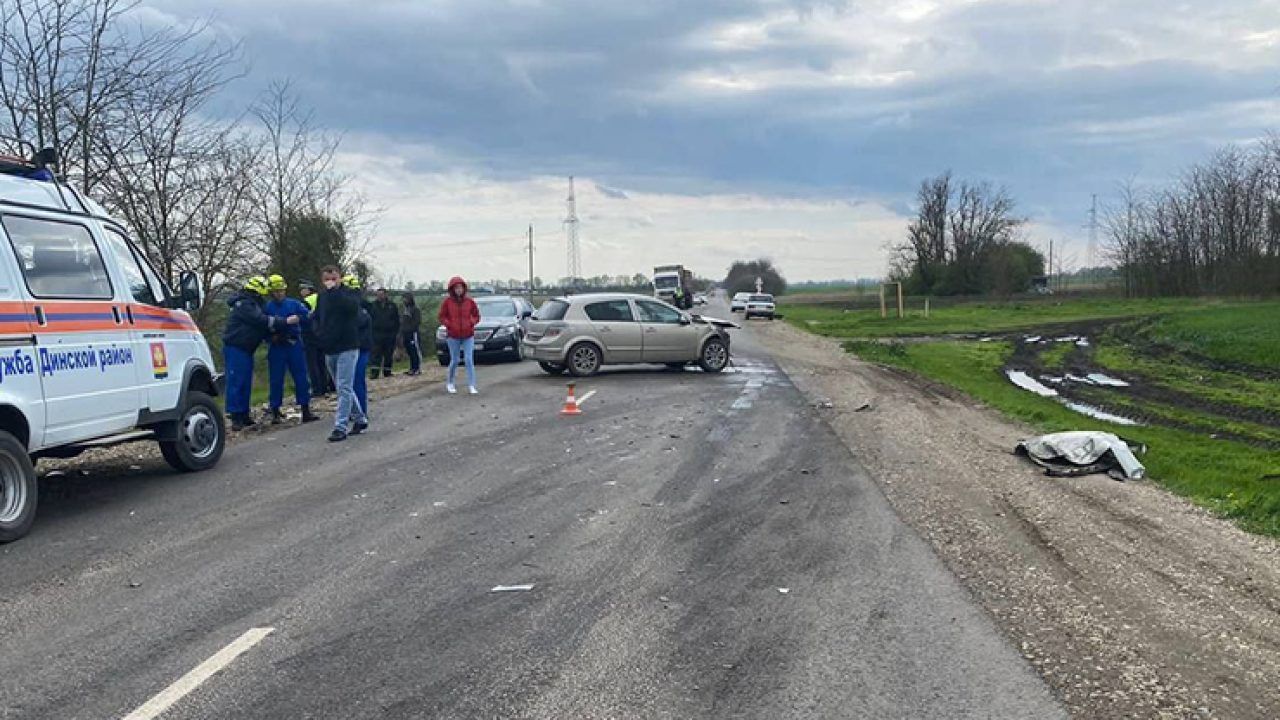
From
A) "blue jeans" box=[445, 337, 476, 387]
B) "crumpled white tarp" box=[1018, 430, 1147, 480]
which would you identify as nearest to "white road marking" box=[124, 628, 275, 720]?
"crumpled white tarp" box=[1018, 430, 1147, 480]

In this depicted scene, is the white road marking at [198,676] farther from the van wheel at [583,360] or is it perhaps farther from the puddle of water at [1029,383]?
the puddle of water at [1029,383]

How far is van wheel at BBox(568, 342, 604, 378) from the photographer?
770 inches

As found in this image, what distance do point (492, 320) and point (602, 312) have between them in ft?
17.8

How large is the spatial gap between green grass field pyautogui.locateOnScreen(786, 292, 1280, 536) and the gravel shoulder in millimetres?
1032

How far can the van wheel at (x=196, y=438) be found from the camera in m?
9.98

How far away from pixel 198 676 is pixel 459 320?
12240 mm

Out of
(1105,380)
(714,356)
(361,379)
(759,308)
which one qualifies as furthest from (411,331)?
(759,308)

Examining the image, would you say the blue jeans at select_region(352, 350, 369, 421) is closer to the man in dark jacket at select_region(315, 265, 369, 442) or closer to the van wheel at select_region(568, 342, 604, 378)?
the man in dark jacket at select_region(315, 265, 369, 442)

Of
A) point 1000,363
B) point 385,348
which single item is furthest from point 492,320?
point 1000,363

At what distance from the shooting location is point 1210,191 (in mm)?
68562

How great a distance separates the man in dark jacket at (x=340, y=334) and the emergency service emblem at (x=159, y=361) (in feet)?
8.12

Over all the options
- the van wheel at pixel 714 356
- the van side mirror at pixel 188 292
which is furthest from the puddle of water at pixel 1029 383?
the van side mirror at pixel 188 292

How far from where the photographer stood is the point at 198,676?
15.4ft

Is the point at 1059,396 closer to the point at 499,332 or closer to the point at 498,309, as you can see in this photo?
the point at 499,332
